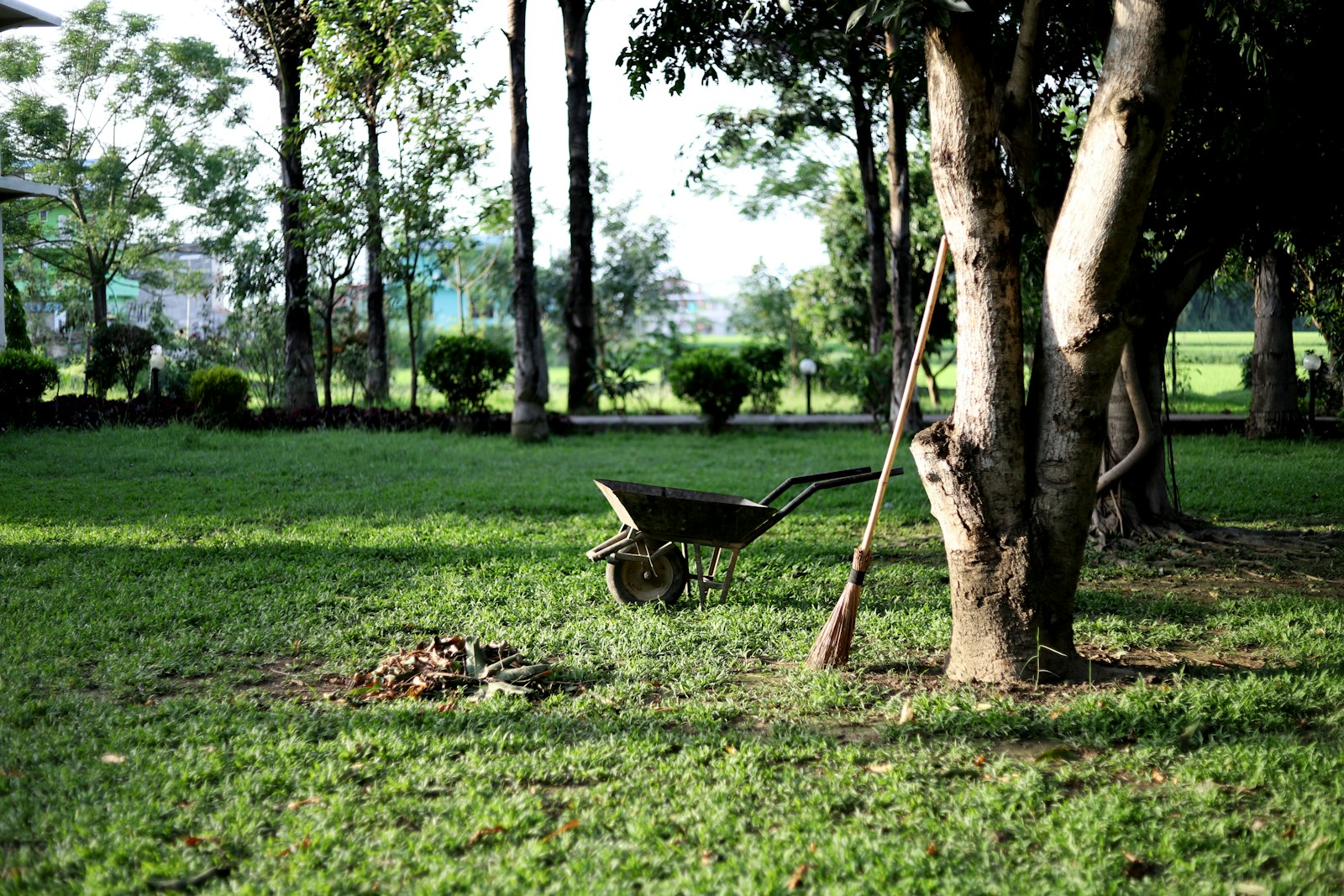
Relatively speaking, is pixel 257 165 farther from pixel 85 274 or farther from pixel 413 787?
pixel 413 787

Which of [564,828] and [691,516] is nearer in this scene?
[564,828]

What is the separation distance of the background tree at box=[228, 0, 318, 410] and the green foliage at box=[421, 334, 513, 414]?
1914mm

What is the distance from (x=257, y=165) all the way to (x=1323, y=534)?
2569 cm

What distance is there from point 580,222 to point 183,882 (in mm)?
14230

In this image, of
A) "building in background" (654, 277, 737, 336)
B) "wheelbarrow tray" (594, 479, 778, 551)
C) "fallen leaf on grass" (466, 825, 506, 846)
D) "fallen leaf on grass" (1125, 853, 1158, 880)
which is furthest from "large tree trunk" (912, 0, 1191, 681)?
"building in background" (654, 277, 737, 336)

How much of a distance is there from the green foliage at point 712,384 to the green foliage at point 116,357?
26.0 feet

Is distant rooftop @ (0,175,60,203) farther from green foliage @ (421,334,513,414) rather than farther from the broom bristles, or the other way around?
the broom bristles

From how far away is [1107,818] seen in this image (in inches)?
125

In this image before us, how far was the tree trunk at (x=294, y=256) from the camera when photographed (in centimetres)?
1555

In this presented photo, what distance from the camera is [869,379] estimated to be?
1512cm

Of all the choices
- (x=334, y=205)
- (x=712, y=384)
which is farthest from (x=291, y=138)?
(x=712, y=384)

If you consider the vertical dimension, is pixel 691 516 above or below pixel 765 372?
below

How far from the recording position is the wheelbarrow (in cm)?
521

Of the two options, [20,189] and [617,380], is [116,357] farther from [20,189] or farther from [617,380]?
[617,380]
